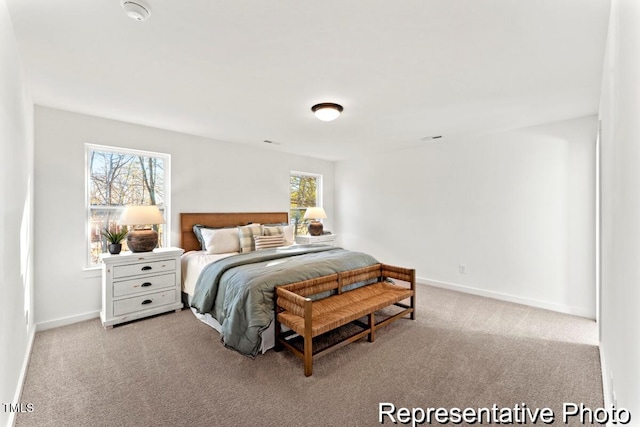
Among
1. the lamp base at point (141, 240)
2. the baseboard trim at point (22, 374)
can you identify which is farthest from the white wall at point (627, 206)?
the lamp base at point (141, 240)

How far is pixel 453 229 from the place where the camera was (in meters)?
4.40

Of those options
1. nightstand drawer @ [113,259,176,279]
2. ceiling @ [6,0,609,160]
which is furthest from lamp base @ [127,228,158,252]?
ceiling @ [6,0,609,160]

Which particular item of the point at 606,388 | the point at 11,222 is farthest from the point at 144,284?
the point at 606,388

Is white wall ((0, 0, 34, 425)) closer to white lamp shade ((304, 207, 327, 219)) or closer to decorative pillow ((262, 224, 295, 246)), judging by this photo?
decorative pillow ((262, 224, 295, 246))

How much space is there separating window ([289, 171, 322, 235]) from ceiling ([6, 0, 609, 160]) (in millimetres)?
2265

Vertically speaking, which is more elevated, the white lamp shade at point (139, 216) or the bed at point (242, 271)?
the white lamp shade at point (139, 216)

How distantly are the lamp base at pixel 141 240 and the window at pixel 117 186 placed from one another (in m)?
0.41

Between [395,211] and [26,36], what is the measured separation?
188 inches

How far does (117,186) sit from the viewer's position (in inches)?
139

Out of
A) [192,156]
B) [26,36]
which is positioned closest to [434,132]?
[192,156]

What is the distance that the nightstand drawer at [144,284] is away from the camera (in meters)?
3.02

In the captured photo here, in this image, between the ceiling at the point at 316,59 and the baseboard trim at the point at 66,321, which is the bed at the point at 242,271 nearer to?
the baseboard trim at the point at 66,321

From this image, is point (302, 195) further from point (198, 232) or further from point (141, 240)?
point (141, 240)

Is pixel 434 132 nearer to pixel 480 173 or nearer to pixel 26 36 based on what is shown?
pixel 480 173
